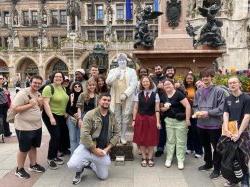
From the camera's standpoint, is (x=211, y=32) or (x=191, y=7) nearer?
(x=211, y=32)

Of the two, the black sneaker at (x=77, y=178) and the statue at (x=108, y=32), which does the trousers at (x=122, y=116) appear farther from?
the statue at (x=108, y=32)

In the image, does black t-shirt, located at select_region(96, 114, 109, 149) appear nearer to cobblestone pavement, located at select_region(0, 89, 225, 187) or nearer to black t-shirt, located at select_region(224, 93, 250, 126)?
cobblestone pavement, located at select_region(0, 89, 225, 187)

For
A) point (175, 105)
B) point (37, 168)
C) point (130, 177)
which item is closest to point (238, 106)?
point (175, 105)

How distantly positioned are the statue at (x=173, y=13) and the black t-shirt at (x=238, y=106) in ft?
24.6

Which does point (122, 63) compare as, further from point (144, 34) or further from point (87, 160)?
point (144, 34)

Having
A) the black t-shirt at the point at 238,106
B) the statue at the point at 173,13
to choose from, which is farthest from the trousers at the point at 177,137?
the statue at the point at 173,13

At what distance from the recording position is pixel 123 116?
7.75 metres

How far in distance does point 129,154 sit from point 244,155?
2.64 metres

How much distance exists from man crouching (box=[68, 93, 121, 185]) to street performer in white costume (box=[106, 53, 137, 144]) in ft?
3.45

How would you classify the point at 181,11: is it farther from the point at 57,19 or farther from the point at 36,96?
the point at 57,19

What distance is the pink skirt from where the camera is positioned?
23.9 ft

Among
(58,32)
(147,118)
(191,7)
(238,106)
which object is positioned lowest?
(147,118)

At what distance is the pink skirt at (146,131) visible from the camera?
729 cm

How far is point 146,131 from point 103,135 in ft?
3.71
